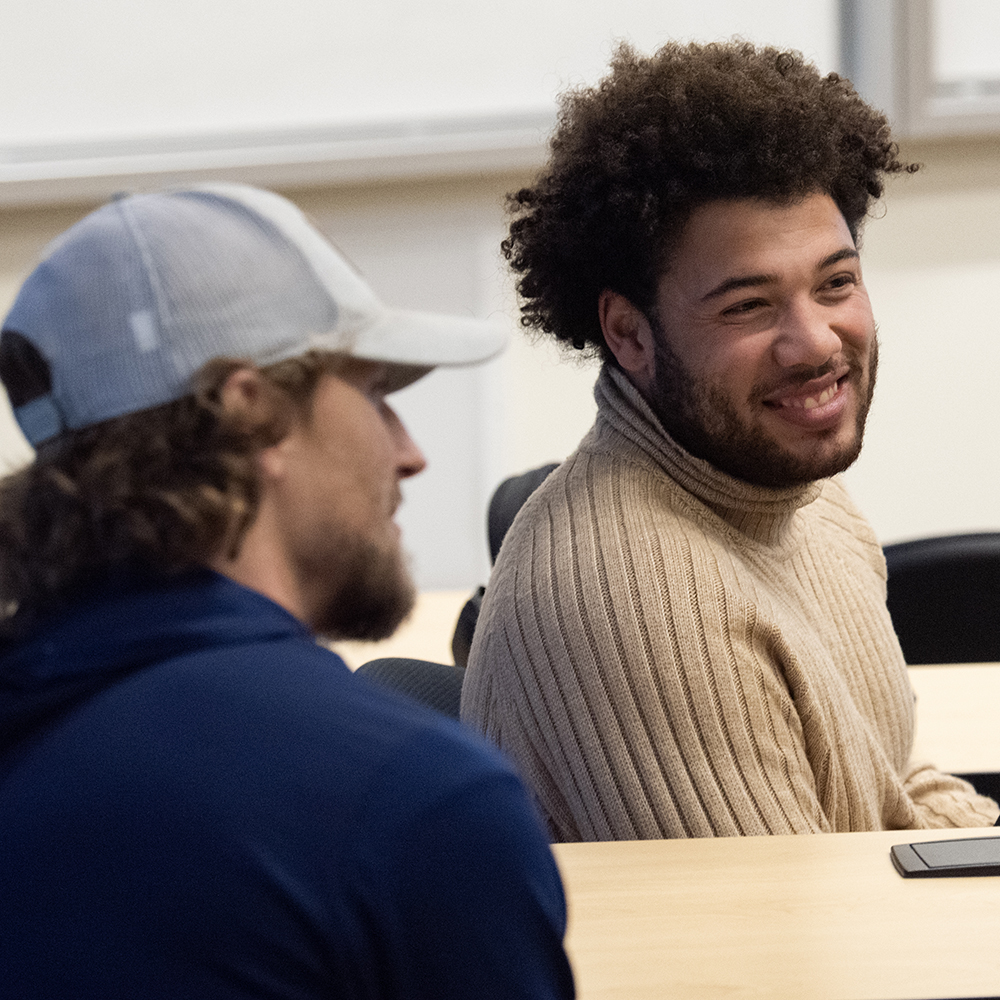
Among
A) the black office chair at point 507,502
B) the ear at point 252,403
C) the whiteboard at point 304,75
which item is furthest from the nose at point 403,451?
the whiteboard at point 304,75

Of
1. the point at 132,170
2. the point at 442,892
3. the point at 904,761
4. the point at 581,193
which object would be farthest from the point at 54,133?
the point at 442,892

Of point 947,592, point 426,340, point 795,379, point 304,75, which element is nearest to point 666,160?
point 795,379

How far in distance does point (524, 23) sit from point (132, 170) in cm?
100

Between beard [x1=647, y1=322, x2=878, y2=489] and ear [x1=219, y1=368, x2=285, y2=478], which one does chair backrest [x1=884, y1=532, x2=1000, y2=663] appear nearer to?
beard [x1=647, y1=322, x2=878, y2=489]

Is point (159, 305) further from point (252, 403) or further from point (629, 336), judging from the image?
point (629, 336)

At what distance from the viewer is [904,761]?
1633 millimetres

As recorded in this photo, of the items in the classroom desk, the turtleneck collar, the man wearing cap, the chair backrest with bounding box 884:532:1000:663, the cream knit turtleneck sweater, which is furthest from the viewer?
the chair backrest with bounding box 884:532:1000:663

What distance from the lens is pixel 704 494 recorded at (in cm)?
145

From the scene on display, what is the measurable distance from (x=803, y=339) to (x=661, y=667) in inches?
16.9

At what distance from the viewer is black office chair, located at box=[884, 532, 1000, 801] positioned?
229cm

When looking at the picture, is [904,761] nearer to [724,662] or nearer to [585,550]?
[724,662]

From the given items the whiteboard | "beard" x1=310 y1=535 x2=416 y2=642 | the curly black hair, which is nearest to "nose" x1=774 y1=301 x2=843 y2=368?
the curly black hair

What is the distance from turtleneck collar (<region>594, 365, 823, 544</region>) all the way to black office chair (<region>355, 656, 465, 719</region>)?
37 cm

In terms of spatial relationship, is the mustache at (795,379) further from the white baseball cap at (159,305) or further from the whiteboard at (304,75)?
the whiteboard at (304,75)
